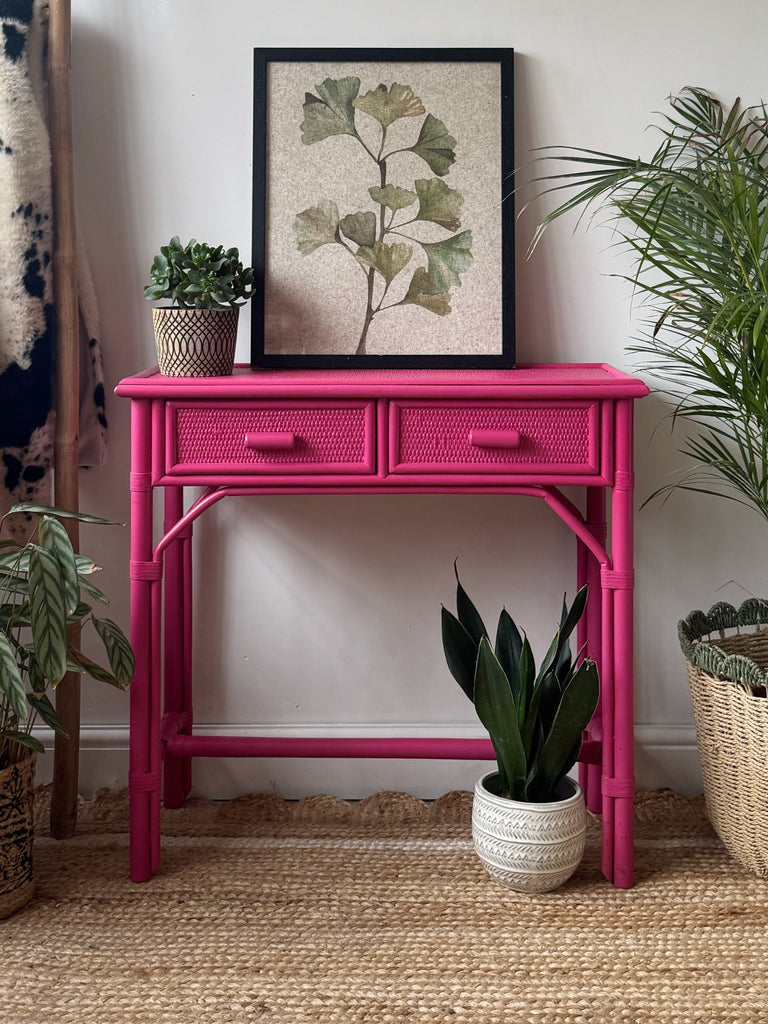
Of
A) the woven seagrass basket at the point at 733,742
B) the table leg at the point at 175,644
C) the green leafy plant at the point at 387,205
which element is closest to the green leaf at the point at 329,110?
the green leafy plant at the point at 387,205

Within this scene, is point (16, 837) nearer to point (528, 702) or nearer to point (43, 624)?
point (43, 624)

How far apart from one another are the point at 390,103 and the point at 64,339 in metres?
0.90

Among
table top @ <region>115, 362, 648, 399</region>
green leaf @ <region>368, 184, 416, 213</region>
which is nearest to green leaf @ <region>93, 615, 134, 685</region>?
table top @ <region>115, 362, 648, 399</region>

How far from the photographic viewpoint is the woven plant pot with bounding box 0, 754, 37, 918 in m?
1.76

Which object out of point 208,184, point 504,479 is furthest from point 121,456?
point 504,479

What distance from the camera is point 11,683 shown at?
1.61 meters

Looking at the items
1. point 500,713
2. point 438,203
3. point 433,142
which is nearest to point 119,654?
point 500,713

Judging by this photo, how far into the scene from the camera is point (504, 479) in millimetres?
1875

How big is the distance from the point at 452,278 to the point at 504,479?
1.85 feet

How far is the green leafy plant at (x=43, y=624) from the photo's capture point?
166 cm

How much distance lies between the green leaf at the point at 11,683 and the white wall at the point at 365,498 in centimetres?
72

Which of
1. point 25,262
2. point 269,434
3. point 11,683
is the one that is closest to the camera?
point 11,683

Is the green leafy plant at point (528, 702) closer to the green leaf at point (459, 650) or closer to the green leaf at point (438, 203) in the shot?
the green leaf at point (459, 650)

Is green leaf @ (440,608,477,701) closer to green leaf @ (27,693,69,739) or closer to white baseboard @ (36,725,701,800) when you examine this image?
white baseboard @ (36,725,701,800)
